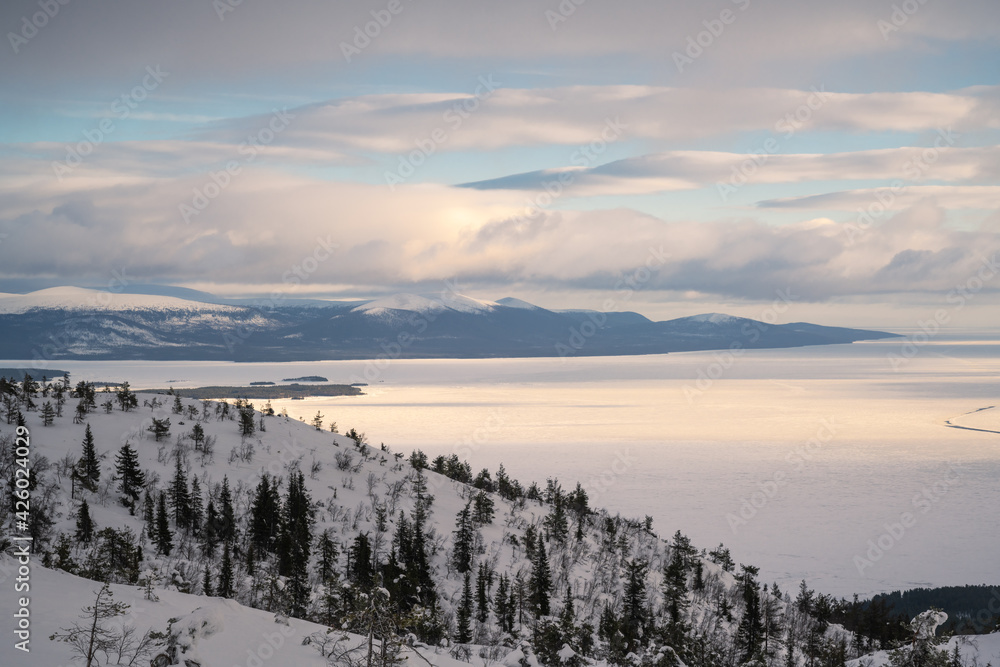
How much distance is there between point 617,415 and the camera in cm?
19975

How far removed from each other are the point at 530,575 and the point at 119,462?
3281cm

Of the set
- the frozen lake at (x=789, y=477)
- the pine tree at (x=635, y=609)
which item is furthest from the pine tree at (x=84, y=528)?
the frozen lake at (x=789, y=477)

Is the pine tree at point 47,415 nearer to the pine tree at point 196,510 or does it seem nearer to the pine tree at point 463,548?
the pine tree at point 196,510

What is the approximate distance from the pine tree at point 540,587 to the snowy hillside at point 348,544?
0.16 metres

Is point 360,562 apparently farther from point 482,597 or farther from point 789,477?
point 789,477

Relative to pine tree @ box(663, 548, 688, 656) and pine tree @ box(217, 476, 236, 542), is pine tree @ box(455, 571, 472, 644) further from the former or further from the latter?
pine tree @ box(217, 476, 236, 542)

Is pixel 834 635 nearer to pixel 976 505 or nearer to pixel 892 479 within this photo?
pixel 976 505

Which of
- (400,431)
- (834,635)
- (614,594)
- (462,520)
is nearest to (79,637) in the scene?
(462,520)

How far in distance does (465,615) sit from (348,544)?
12849 mm

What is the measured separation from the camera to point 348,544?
50.9 meters

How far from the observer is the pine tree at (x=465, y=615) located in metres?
38.9

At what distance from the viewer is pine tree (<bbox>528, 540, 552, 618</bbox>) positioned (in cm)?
4794

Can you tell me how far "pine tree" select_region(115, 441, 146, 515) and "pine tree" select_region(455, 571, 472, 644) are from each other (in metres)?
24.0

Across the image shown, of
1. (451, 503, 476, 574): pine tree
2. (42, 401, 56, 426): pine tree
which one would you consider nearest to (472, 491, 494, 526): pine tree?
(451, 503, 476, 574): pine tree
